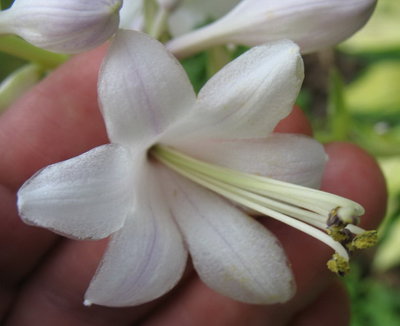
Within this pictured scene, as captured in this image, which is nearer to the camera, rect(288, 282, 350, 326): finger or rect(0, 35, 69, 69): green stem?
rect(0, 35, 69, 69): green stem

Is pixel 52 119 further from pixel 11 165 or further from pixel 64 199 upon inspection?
pixel 64 199

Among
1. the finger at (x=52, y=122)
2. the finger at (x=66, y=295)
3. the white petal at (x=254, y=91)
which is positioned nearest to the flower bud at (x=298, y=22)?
the white petal at (x=254, y=91)

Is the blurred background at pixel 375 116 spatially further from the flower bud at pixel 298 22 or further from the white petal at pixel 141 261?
the white petal at pixel 141 261

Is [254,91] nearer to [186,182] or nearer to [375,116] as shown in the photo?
[186,182]

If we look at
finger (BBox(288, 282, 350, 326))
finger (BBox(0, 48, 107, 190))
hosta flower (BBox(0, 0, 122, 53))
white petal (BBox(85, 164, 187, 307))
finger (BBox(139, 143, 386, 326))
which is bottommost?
finger (BBox(288, 282, 350, 326))

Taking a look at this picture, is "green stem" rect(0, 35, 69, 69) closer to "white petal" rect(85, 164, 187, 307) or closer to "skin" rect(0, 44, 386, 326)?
"skin" rect(0, 44, 386, 326)

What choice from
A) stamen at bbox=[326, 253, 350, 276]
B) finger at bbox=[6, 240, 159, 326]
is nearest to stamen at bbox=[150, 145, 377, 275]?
stamen at bbox=[326, 253, 350, 276]

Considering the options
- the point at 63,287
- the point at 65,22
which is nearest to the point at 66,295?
the point at 63,287
